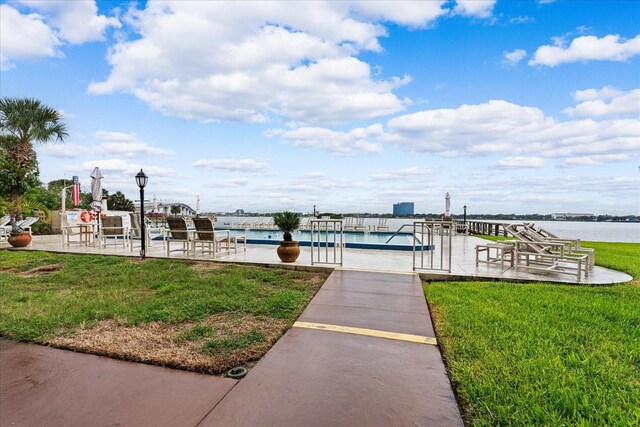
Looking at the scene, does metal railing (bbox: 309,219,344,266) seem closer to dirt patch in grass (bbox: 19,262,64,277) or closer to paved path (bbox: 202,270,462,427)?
paved path (bbox: 202,270,462,427)

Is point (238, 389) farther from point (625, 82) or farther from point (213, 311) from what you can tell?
point (625, 82)

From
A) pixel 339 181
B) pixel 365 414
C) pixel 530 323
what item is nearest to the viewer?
pixel 365 414

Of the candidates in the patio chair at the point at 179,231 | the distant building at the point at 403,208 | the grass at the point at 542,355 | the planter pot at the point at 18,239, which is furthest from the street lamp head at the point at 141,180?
the distant building at the point at 403,208

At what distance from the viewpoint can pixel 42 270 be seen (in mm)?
6285

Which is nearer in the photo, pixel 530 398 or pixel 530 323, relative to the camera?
pixel 530 398

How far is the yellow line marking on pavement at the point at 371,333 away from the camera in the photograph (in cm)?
289

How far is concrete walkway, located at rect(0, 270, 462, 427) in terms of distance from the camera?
6.04ft

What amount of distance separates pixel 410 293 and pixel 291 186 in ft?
89.7

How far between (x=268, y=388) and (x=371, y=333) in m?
1.25

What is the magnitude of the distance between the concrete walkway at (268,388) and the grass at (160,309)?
19 cm

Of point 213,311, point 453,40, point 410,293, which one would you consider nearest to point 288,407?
point 213,311

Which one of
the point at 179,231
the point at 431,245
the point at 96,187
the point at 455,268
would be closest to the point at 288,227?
the point at 431,245

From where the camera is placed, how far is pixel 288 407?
1920 millimetres

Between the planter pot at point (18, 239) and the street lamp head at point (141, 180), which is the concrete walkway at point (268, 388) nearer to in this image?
the street lamp head at point (141, 180)
